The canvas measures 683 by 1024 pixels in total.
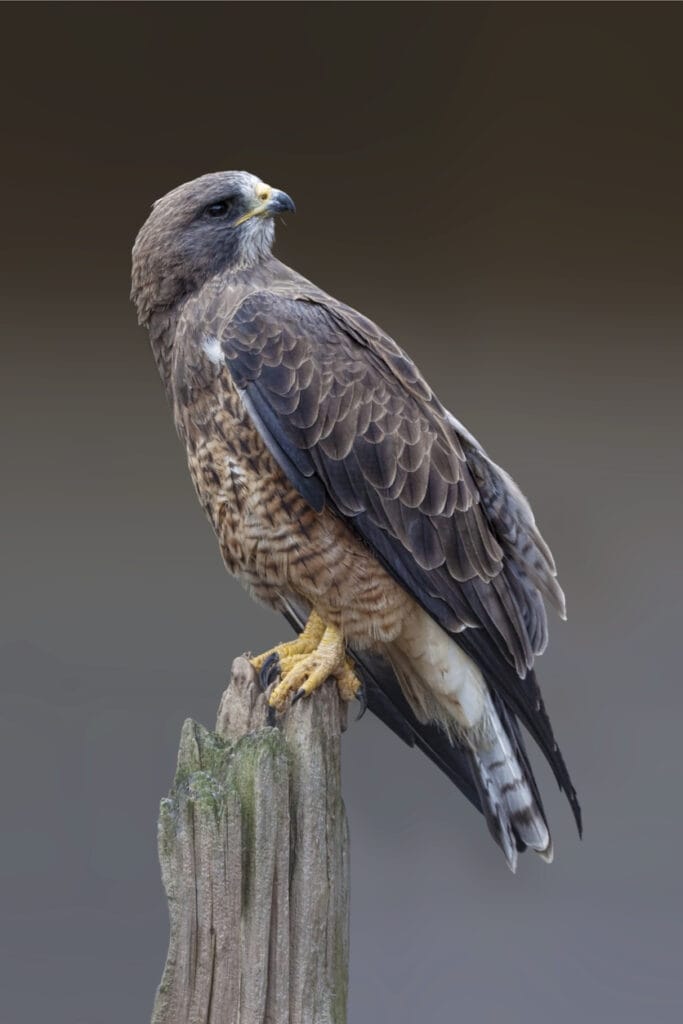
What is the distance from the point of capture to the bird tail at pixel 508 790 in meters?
2.88

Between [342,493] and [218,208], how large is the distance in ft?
2.35

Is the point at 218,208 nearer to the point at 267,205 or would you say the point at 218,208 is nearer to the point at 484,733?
the point at 267,205

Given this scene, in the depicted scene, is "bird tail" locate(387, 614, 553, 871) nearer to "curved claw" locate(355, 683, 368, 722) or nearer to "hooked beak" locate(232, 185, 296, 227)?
"curved claw" locate(355, 683, 368, 722)

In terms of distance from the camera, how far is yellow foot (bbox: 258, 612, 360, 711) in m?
2.63

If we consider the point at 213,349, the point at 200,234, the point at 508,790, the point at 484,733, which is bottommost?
the point at 508,790

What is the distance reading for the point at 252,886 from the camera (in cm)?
224

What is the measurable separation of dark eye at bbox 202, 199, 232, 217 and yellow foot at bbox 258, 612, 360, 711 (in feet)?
2.98

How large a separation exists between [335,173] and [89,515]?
1.39m

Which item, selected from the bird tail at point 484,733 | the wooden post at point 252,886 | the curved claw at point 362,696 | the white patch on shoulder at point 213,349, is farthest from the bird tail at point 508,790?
the white patch on shoulder at point 213,349

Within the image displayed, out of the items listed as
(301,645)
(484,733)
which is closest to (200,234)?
(301,645)

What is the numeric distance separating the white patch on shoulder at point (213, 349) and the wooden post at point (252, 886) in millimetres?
823

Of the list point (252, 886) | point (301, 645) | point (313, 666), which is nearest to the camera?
point (252, 886)

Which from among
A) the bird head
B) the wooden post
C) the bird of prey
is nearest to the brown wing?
the bird of prey

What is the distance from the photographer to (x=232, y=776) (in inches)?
89.2
